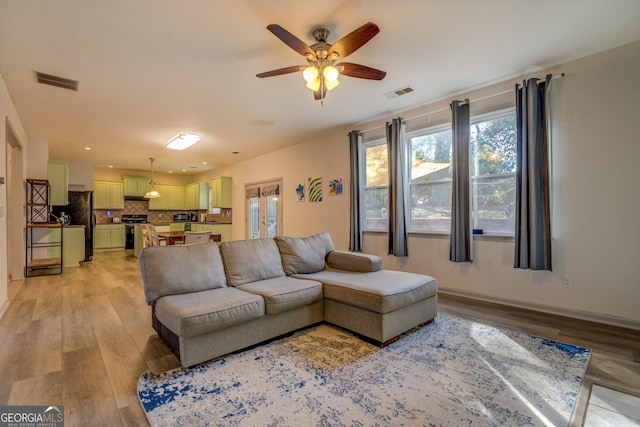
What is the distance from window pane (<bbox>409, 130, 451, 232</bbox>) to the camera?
13.6ft

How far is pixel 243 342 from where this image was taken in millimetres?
2393

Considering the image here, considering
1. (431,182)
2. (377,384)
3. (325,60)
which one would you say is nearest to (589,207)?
(431,182)

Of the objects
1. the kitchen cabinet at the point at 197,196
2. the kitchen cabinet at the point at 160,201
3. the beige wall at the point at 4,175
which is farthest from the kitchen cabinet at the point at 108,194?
the beige wall at the point at 4,175

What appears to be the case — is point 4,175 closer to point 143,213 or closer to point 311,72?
point 311,72

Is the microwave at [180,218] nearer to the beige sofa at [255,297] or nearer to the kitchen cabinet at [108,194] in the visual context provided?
the kitchen cabinet at [108,194]

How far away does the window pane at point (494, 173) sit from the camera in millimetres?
3566

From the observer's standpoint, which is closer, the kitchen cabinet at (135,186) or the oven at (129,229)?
the oven at (129,229)

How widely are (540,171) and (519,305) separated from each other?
1.55 metres

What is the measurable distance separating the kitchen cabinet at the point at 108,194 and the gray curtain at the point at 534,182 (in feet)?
33.9

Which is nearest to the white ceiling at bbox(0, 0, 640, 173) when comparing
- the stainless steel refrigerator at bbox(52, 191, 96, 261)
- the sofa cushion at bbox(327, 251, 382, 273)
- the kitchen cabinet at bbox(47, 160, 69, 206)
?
the kitchen cabinet at bbox(47, 160, 69, 206)

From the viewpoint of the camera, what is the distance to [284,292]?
259 centimetres

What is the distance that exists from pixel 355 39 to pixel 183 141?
15.7 ft

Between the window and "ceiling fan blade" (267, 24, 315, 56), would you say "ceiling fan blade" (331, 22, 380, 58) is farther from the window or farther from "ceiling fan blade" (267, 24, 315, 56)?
the window

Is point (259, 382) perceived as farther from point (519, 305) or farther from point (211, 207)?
point (211, 207)
